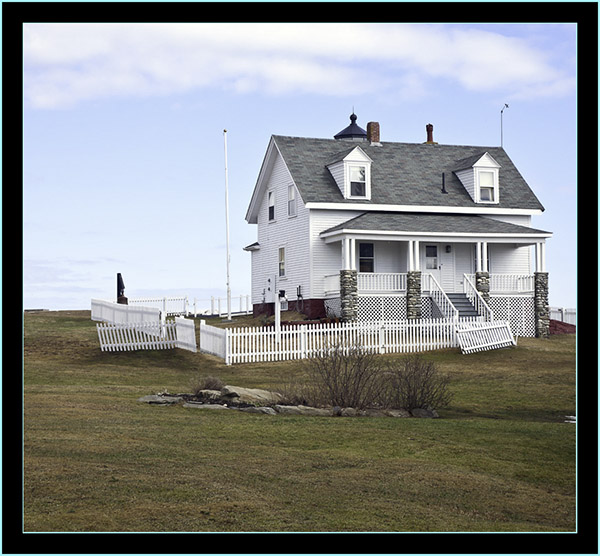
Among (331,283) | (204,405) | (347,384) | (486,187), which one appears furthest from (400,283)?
(204,405)

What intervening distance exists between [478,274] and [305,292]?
781 centimetres

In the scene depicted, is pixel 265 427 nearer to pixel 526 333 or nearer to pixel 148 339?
pixel 148 339

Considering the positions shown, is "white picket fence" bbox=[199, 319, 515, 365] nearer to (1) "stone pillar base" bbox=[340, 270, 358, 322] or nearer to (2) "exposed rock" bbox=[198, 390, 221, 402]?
(1) "stone pillar base" bbox=[340, 270, 358, 322]

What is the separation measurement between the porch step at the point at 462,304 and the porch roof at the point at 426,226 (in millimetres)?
2978

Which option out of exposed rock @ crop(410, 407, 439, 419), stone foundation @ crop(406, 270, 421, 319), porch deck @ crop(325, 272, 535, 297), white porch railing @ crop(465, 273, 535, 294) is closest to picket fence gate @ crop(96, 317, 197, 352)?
porch deck @ crop(325, 272, 535, 297)

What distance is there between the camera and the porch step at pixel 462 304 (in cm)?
3572

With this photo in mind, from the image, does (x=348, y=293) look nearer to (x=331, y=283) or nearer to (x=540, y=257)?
(x=331, y=283)

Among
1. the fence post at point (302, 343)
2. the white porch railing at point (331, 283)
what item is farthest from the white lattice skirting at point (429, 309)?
the fence post at point (302, 343)

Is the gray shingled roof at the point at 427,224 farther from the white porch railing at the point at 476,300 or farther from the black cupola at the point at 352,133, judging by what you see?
the black cupola at the point at 352,133

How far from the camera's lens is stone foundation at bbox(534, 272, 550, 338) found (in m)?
37.0

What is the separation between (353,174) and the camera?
38.1m

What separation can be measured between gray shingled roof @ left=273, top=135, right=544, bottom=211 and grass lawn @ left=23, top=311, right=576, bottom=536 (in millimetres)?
20248

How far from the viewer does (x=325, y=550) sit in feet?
17.9
